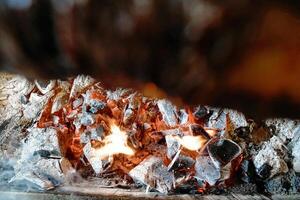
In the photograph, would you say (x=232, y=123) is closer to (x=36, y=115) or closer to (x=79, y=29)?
(x=36, y=115)

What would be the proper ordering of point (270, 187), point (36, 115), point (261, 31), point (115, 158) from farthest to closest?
point (36, 115), point (115, 158), point (270, 187), point (261, 31)

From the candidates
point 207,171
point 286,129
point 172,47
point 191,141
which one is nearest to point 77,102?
point 191,141

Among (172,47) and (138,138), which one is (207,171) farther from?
(172,47)

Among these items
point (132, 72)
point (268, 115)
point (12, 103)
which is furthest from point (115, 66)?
point (12, 103)

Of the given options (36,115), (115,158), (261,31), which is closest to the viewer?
(261,31)

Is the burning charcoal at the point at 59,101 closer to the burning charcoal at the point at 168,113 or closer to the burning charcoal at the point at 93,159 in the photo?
the burning charcoal at the point at 93,159

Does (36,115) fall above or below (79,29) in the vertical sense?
above
